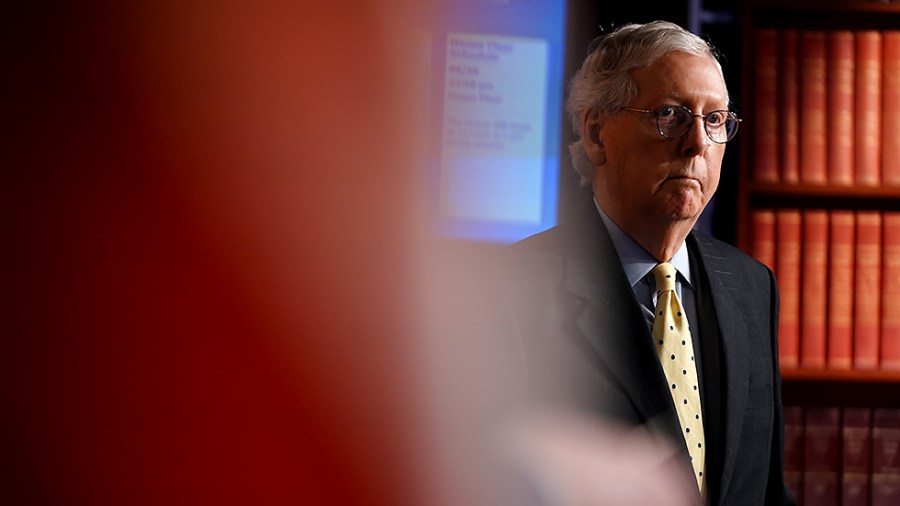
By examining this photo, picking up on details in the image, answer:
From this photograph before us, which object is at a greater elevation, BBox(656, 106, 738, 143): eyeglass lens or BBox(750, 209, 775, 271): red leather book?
BBox(656, 106, 738, 143): eyeglass lens

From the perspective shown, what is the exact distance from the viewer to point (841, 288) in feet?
5.07

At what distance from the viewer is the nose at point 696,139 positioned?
82 cm

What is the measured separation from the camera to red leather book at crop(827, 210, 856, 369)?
154 centimetres

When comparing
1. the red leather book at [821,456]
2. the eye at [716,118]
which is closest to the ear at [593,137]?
the eye at [716,118]

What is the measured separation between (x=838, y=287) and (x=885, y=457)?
36 centimetres

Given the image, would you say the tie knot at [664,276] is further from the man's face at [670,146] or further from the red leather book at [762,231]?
the red leather book at [762,231]

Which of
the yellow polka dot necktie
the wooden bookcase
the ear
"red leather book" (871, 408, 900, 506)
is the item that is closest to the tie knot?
the yellow polka dot necktie

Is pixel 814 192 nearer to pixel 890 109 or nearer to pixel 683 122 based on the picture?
pixel 890 109

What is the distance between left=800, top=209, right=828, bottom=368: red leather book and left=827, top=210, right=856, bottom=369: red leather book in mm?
12

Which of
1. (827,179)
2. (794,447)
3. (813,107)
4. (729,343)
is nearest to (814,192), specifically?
(827,179)

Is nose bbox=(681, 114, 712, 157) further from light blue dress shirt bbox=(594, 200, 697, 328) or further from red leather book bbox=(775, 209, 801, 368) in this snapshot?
red leather book bbox=(775, 209, 801, 368)

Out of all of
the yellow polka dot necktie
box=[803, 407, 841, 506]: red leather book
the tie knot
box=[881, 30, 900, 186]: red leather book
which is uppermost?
box=[881, 30, 900, 186]: red leather book

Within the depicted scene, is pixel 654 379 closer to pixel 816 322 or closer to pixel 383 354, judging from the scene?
pixel 383 354

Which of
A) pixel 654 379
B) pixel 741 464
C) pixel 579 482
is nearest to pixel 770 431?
pixel 741 464
